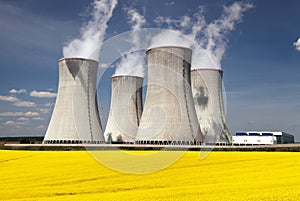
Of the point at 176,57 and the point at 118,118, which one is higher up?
the point at 176,57

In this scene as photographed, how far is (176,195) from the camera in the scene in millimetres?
6762

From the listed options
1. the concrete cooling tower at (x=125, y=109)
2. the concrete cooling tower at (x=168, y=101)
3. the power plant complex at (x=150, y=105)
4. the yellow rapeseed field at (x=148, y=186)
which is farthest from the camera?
the concrete cooling tower at (x=125, y=109)

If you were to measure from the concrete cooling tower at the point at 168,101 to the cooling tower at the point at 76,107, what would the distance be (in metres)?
3.85

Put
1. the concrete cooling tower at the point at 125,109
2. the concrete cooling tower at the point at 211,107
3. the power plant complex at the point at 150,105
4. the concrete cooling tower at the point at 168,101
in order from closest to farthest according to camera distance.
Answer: the concrete cooling tower at the point at 168,101, the power plant complex at the point at 150,105, the concrete cooling tower at the point at 211,107, the concrete cooling tower at the point at 125,109

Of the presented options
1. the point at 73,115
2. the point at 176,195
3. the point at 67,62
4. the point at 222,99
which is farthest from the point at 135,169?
the point at 222,99

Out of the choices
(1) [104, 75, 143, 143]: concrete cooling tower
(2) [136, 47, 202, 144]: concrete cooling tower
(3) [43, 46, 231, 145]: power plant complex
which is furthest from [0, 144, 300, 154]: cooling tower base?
(1) [104, 75, 143, 143]: concrete cooling tower

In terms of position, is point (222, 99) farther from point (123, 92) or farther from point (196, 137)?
point (123, 92)

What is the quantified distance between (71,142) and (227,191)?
23131 mm

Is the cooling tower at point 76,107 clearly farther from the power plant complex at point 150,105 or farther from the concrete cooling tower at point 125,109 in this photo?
the concrete cooling tower at point 125,109

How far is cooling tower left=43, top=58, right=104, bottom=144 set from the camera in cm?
2817

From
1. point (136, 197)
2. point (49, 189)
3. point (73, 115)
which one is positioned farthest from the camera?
point (73, 115)

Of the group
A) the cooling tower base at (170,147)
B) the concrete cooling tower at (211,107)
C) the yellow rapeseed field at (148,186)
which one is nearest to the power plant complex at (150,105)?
the cooling tower base at (170,147)

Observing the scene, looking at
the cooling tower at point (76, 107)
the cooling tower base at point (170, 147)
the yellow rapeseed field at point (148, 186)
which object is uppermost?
the cooling tower at point (76, 107)

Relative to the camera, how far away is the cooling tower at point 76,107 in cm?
2817
